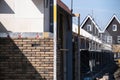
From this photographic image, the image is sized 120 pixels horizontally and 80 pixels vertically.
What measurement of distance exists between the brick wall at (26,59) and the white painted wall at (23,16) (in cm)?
33

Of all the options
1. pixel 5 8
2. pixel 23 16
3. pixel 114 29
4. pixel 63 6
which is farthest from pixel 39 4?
pixel 114 29

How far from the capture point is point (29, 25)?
8.92 metres

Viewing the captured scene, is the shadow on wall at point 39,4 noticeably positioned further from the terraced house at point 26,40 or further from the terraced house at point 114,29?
the terraced house at point 114,29

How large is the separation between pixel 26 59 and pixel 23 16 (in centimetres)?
111

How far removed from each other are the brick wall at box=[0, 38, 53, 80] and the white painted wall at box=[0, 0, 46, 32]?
33cm

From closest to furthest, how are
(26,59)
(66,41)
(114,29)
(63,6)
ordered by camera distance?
(26,59) → (63,6) → (66,41) → (114,29)

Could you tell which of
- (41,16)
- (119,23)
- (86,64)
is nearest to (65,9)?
(41,16)

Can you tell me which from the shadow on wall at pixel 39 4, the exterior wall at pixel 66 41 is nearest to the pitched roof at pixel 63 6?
the exterior wall at pixel 66 41

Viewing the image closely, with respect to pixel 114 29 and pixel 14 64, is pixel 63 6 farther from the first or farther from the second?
pixel 114 29

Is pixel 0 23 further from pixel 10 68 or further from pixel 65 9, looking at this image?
pixel 65 9

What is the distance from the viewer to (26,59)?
8.78 metres

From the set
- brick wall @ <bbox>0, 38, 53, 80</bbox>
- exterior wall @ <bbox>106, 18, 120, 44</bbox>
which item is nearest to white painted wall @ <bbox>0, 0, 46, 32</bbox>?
brick wall @ <bbox>0, 38, 53, 80</bbox>

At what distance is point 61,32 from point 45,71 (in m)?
3.08

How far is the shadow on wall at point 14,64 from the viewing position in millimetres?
8789
